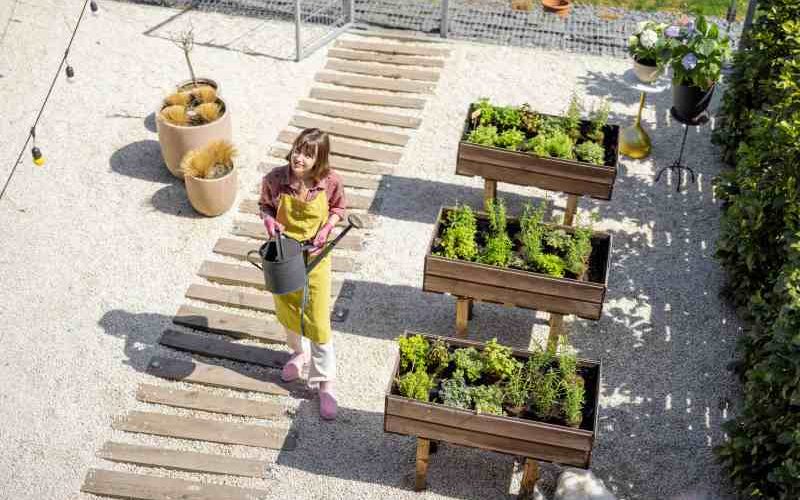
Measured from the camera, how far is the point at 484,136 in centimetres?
764

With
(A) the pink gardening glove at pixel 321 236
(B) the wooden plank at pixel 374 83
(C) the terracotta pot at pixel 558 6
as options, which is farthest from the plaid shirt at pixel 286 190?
(C) the terracotta pot at pixel 558 6

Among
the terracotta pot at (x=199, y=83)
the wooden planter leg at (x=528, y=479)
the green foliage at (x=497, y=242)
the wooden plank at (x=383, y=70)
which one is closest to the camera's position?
the wooden planter leg at (x=528, y=479)

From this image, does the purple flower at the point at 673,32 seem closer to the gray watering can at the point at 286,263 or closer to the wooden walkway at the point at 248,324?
the wooden walkway at the point at 248,324

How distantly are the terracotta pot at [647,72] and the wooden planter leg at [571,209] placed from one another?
1423 millimetres

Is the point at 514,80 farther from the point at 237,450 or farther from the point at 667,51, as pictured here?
the point at 237,450

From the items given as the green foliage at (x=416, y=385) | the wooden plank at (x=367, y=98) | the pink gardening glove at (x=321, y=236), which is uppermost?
the pink gardening glove at (x=321, y=236)

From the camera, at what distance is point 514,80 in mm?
9883

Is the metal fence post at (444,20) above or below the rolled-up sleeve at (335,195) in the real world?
below

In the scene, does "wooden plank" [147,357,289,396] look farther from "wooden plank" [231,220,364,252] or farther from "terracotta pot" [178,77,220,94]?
"terracotta pot" [178,77,220,94]

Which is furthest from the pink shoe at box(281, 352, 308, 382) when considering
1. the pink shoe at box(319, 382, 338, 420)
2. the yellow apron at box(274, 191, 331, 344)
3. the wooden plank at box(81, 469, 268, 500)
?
the wooden plank at box(81, 469, 268, 500)

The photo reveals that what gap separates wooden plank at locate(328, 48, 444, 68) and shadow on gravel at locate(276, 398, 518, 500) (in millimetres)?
4912

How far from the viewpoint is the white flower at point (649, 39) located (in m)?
7.99

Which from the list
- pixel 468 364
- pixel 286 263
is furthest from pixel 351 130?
pixel 468 364

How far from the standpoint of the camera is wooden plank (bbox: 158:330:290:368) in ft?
22.4
